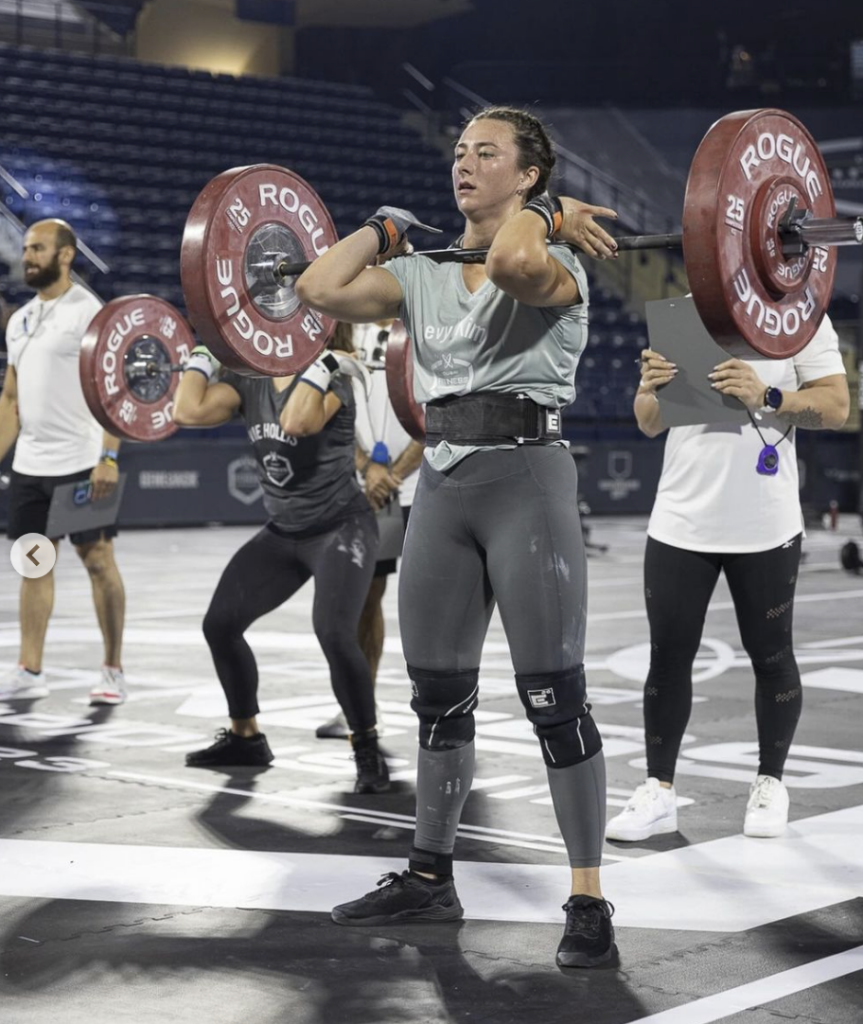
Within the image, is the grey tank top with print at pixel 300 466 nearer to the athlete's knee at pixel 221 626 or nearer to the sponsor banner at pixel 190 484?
the athlete's knee at pixel 221 626

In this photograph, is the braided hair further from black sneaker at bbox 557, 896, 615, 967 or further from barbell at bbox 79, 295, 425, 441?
barbell at bbox 79, 295, 425, 441

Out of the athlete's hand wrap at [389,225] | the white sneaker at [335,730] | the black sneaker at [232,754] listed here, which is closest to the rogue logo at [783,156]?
the athlete's hand wrap at [389,225]

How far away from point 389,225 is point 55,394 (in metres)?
3.41

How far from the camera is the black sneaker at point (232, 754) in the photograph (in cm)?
502

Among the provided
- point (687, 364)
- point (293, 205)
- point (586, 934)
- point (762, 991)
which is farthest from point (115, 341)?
point (762, 991)

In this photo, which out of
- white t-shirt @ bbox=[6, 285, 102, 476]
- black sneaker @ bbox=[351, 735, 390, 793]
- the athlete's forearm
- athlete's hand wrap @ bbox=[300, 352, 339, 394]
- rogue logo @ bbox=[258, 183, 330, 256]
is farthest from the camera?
the athlete's forearm

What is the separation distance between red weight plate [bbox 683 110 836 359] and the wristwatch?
1.30 feet

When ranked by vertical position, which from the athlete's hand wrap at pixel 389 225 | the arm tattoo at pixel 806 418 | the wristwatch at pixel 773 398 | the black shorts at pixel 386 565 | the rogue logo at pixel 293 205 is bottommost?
the black shorts at pixel 386 565

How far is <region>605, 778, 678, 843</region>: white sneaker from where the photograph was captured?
408 cm

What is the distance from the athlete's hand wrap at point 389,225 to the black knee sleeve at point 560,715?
94 cm

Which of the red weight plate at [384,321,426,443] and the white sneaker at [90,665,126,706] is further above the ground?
the red weight plate at [384,321,426,443]

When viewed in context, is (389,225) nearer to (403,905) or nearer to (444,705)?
(444,705)

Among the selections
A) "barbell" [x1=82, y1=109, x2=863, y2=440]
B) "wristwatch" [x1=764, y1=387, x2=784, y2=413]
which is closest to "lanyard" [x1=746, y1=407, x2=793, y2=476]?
"wristwatch" [x1=764, y1=387, x2=784, y2=413]

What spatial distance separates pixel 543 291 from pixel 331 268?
463mm
